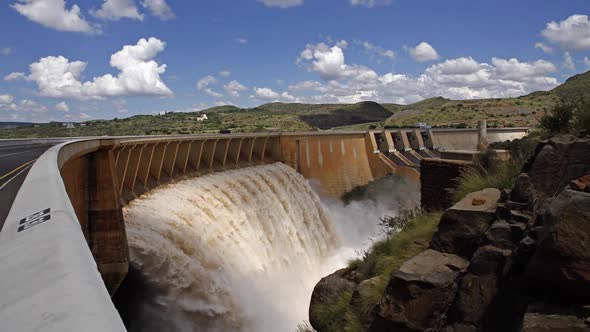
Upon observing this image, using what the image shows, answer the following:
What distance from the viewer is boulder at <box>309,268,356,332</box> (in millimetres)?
8492

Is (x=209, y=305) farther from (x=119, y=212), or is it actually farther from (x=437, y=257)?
(x=437, y=257)

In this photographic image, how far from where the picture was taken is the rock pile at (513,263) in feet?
13.0

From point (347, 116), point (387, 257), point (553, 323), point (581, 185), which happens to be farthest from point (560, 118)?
point (347, 116)

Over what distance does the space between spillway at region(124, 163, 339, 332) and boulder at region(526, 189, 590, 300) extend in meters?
12.5

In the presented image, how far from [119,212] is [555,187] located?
13.2 metres

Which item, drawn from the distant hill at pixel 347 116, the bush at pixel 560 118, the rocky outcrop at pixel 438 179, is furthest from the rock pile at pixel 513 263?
the distant hill at pixel 347 116

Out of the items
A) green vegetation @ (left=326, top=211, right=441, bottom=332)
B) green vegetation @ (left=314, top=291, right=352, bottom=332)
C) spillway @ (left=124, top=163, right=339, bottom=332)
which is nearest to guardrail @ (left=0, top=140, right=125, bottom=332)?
green vegetation @ (left=326, top=211, right=441, bottom=332)

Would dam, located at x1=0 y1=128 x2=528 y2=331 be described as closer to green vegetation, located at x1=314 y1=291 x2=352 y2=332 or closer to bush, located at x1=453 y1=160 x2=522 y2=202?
green vegetation, located at x1=314 y1=291 x2=352 y2=332

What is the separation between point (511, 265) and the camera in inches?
187

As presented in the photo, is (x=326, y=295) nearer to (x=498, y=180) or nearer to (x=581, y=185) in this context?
(x=498, y=180)

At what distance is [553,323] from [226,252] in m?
16.8

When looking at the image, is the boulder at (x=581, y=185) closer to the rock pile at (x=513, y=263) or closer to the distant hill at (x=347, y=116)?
the rock pile at (x=513, y=263)

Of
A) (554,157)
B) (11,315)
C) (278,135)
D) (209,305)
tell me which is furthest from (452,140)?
(11,315)

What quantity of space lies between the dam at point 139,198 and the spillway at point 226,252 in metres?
0.11
